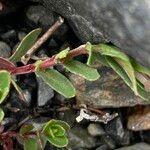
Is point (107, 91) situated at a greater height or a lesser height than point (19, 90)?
lesser

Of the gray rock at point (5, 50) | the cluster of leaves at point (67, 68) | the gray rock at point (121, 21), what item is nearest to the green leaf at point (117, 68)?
the cluster of leaves at point (67, 68)

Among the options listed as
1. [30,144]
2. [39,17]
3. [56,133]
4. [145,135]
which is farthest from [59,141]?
[39,17]

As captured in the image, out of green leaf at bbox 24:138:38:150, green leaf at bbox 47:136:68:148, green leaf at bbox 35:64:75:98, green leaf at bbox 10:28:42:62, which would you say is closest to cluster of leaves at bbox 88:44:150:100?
green leaf at bbox 35:64:75:98

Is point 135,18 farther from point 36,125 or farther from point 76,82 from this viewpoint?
point 36,125

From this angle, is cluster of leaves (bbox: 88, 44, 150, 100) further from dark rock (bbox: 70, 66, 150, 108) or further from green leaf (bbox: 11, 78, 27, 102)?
green leaf (bbox: 11, 78, 27, 102)

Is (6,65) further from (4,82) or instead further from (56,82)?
(56,82)

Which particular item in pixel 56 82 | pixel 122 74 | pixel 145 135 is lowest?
pixel 145 135

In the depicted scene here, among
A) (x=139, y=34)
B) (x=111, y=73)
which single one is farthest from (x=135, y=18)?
(x=111, y=73)
